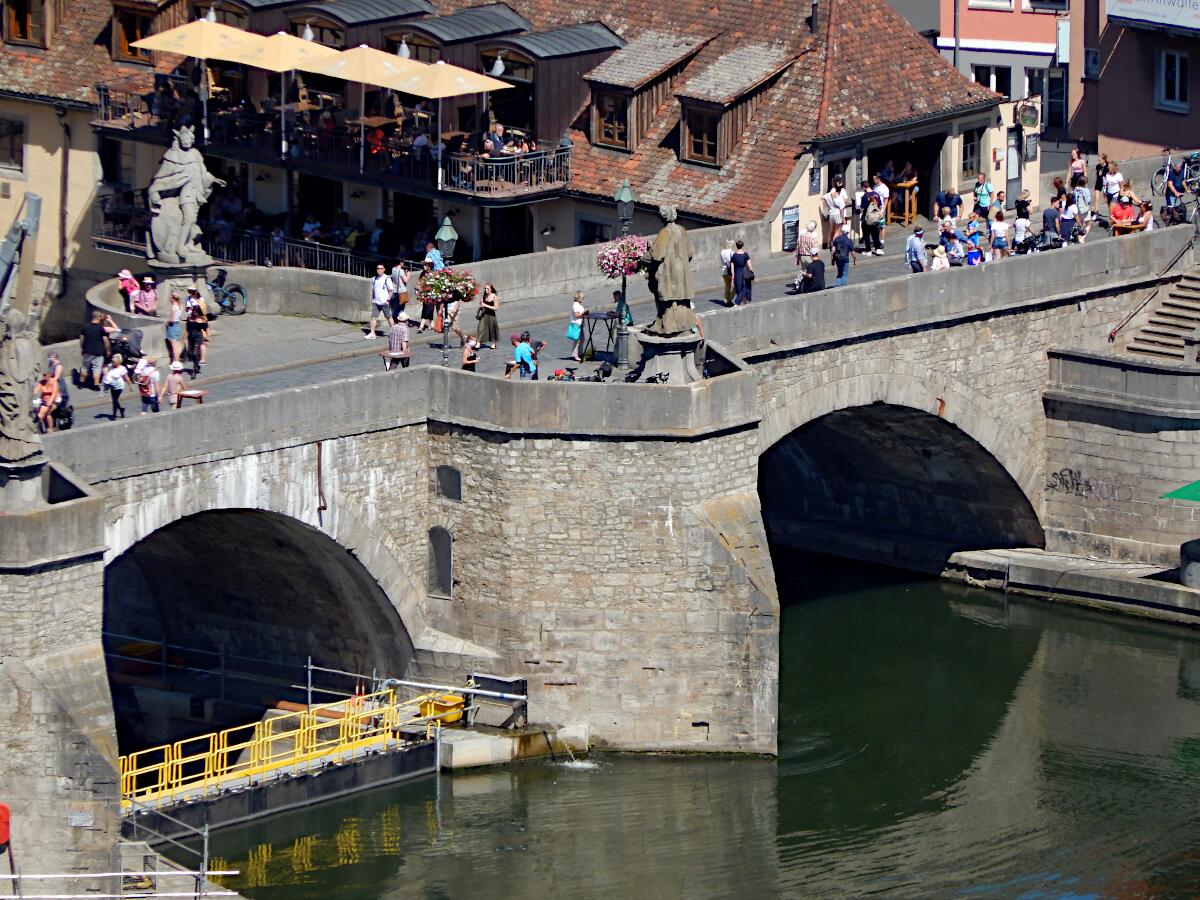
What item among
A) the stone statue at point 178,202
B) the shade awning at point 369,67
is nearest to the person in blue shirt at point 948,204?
the shade awning at point 369,67

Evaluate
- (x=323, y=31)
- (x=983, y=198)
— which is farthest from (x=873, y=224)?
(x=323, y=31)

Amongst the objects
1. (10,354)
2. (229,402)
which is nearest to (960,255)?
(229,402)

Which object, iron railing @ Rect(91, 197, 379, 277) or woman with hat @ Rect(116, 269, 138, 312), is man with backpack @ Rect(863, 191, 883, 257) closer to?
iron railing @ Rect(91, 197, 379, 277)

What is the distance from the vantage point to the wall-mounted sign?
302 feet

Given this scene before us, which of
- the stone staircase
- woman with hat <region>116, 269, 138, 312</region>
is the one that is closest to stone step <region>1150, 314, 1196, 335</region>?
the stone staircase

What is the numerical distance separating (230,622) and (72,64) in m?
28.1

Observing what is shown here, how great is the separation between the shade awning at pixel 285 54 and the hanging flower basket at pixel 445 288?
15.6 m

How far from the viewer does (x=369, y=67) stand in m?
83.5

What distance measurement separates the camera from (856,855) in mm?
63500

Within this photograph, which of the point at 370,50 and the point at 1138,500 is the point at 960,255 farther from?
the point at 370,50

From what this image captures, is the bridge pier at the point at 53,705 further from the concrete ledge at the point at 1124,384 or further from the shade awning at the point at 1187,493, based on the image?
the concrete ledge at the point at 1124,384

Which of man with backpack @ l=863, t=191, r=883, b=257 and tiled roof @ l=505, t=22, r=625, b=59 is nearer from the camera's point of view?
man with backpack @ l=863, t=191, r=883, b=257

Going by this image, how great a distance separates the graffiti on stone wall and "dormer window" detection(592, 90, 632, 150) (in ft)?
44.5

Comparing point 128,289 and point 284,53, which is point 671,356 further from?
point 284,53
